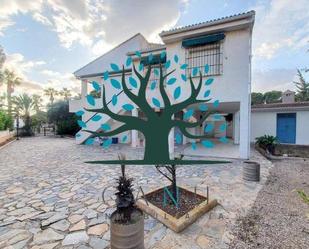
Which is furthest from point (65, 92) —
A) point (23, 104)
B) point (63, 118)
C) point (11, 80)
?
point (63, 118)

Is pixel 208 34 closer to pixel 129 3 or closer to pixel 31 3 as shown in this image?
pixel 129 3

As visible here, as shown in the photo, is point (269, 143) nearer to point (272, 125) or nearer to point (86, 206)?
point (272, 125)

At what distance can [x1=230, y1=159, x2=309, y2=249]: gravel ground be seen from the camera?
272 cm

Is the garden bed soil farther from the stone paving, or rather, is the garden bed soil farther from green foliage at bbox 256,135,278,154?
green foliage at bbox 256,135,278,154

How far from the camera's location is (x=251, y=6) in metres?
7.72

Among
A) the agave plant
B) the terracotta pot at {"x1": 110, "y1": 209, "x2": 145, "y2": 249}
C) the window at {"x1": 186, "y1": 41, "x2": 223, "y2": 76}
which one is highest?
the window at {"x1": 186, "y1": 41, "x2": 223, "y2": 76}

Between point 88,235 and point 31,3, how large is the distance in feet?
28.4

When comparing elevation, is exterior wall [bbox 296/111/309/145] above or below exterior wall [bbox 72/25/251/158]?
below

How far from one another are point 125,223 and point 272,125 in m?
15.5

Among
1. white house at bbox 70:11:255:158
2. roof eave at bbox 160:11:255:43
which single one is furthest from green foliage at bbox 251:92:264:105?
roof eave at bbox 160:11:255:43

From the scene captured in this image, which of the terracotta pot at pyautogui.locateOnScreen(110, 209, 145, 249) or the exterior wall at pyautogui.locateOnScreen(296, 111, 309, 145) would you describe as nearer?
the terracotta pot at pyautogui.locateOnScreen(110, 209, 145, 249)

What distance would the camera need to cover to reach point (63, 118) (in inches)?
788

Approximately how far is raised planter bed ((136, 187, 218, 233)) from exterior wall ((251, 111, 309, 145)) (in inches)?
506

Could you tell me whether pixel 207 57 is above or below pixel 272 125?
above
